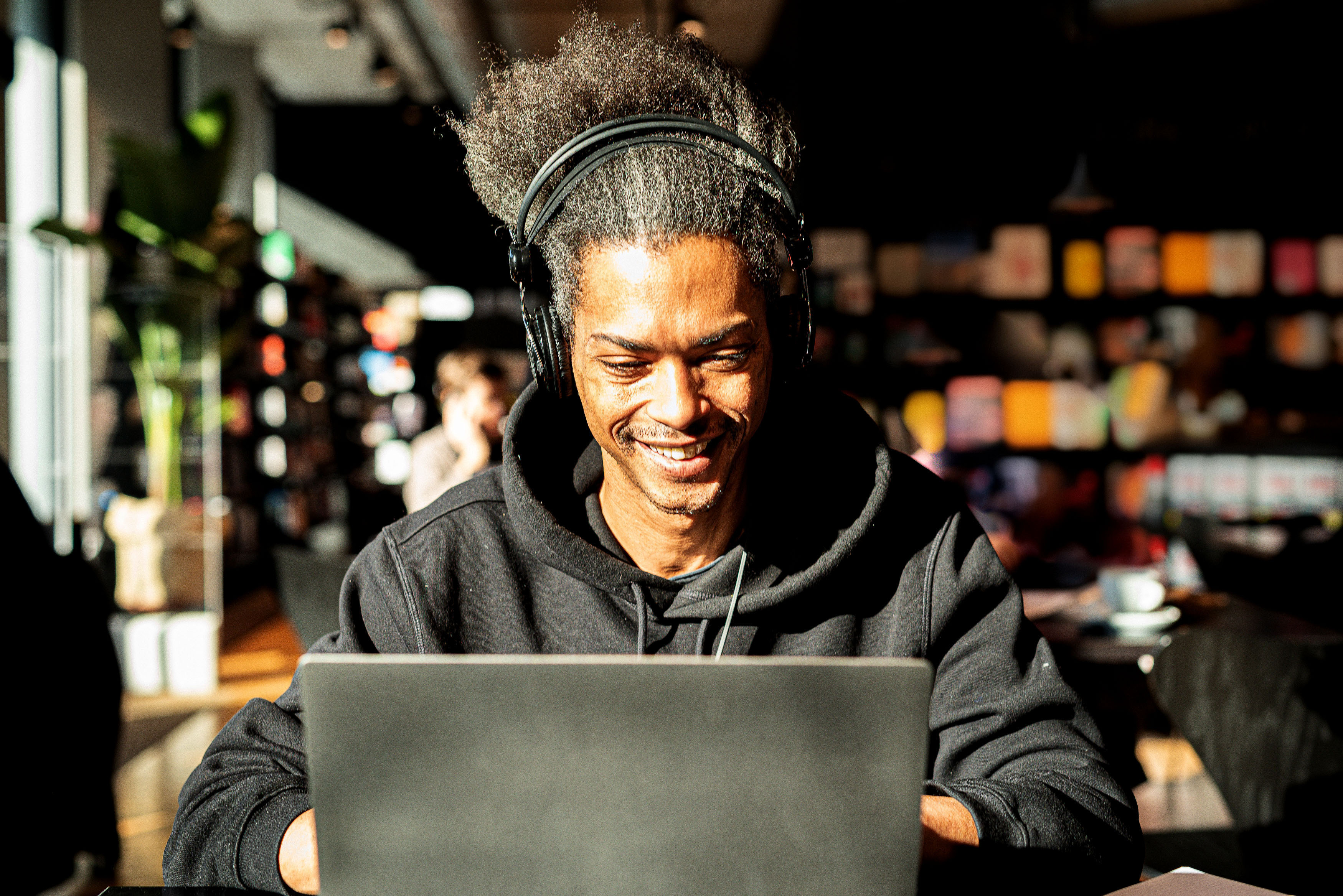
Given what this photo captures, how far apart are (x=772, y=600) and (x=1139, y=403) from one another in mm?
4386

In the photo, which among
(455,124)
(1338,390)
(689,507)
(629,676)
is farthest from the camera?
(1338,390)

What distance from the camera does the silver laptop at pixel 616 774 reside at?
53 centimetres

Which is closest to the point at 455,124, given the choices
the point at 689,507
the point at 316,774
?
the point at 689,507

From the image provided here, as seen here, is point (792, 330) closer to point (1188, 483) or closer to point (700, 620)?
point (700, 620)

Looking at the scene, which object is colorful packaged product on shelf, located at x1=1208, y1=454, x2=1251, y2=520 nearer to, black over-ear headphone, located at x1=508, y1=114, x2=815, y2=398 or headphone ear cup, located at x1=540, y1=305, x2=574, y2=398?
black over-ear headphone, located at x1=508, y1=114, x2=815, y2=398

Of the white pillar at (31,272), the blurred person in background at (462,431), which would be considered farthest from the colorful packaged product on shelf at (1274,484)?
the white pillar at (31,272)

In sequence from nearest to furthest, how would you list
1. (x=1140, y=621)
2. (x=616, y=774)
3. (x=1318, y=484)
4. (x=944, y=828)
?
(x=616, y=774) < (x=944, y=828) < (x=1140, y=621) < (x=1318, y=484)

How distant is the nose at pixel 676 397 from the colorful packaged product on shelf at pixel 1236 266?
15.3ft

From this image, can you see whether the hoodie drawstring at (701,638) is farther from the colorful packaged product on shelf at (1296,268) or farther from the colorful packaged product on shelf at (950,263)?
the colorful packaged product on shelf at (1296,268)

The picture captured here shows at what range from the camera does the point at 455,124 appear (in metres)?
1.10

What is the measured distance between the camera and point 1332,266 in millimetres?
4695

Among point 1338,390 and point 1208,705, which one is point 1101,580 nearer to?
point 1208,705

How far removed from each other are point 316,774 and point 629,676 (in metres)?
0.18

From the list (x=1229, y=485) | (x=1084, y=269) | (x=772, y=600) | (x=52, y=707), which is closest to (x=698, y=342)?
(x=772, y=600)
